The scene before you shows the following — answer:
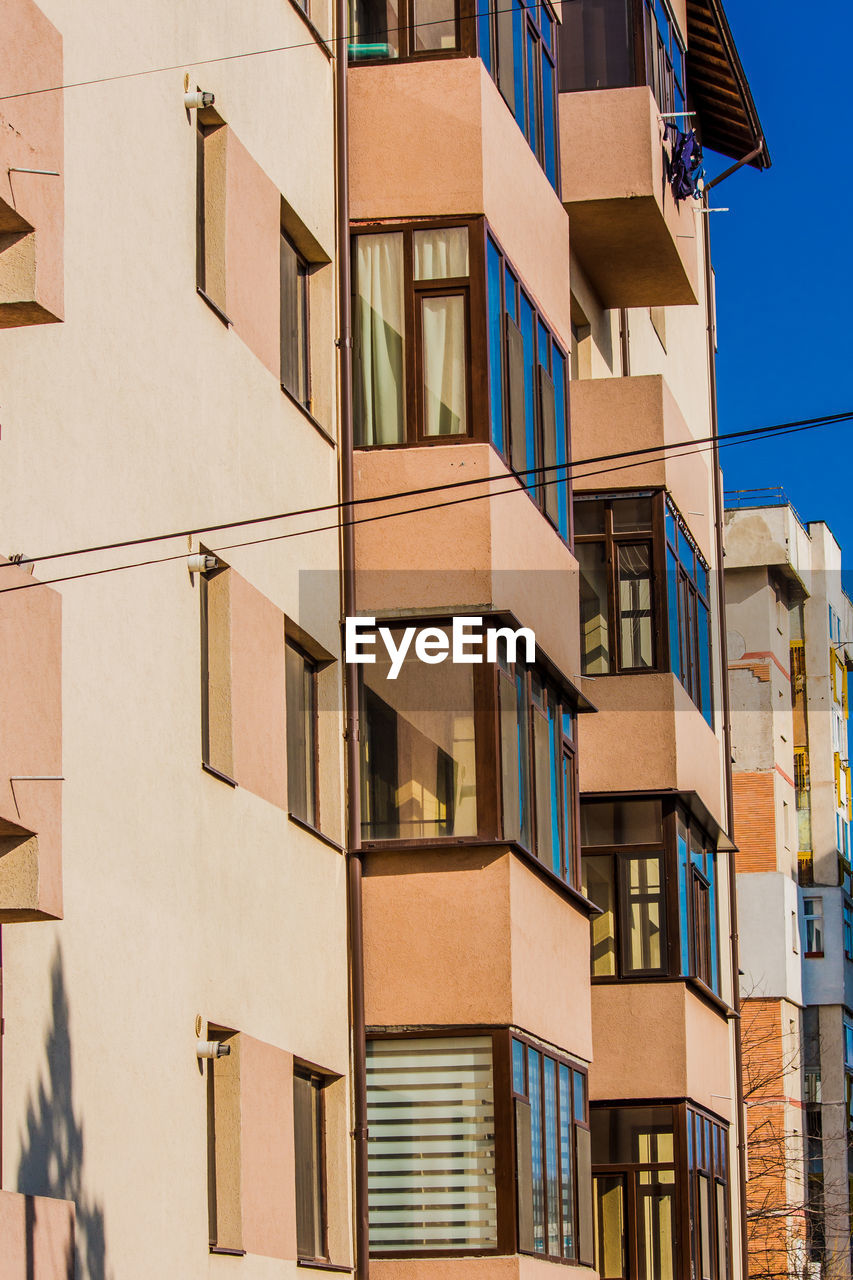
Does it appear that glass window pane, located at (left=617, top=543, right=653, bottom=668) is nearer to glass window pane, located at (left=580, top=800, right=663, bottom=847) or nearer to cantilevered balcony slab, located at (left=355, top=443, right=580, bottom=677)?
glass window pane, located at (left=580, top=800, right=663, bottom=847)

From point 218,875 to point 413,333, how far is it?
516cm

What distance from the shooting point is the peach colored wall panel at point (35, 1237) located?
9539mm

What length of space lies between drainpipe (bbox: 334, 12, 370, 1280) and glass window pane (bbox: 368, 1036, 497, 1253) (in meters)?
0.19

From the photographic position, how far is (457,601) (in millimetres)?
16094

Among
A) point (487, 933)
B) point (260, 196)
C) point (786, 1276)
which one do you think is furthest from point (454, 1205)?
point (786, 1276)

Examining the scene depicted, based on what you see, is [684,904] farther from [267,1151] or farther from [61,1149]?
[61,1149]

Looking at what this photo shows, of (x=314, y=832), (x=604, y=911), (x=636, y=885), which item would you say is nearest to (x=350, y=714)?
(x=314, y=832)

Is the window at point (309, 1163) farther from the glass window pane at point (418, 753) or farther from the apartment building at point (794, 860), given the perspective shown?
the apartment building at point (794, 860)

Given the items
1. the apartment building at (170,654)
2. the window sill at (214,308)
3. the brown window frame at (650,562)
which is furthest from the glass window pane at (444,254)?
the brown window frame at (650,562)

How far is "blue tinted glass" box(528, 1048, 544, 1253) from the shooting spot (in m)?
15.9

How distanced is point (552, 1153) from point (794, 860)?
3533 centimetres

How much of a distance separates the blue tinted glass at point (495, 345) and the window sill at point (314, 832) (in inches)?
126

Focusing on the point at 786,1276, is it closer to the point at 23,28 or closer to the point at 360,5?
the point at 360,5

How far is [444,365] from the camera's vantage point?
16.7 m
